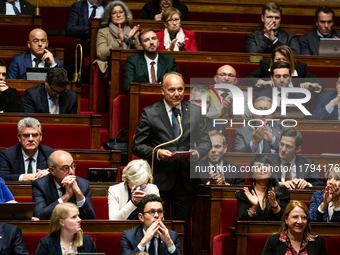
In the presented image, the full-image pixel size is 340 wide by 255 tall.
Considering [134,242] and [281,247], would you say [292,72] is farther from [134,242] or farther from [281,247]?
[134,242]

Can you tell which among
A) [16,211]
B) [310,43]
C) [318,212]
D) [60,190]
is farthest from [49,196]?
[310,43]

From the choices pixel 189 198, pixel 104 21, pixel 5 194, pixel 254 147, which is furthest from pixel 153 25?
pixel 5 194

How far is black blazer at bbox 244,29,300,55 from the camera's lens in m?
3.72

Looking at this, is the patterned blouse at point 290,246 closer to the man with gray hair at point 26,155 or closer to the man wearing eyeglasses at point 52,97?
the man with gray hair at point 26,155

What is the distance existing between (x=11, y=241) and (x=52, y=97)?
125cm

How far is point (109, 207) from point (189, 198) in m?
0.35

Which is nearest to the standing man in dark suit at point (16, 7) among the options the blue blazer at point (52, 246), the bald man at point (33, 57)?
the bald man at point (33, 57)

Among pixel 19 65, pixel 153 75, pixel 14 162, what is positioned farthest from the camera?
pixel 19 65

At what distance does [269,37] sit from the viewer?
375cm

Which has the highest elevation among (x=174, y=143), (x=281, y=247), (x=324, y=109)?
(x=324, y=109)

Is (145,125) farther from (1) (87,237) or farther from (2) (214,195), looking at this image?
(1) (87,237)

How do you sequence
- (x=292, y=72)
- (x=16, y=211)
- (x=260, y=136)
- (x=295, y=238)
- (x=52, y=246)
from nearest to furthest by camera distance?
(x=52, y=246) → (x=16, y=211) → (x=295, y=238) → (x=260, y=136) → (x=292, y=72)

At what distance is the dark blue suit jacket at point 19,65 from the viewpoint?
3.44 meters

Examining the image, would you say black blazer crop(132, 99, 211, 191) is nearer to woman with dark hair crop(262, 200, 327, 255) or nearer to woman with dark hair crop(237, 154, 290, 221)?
woman with dark hair crop(237, 154, 290, 221)
